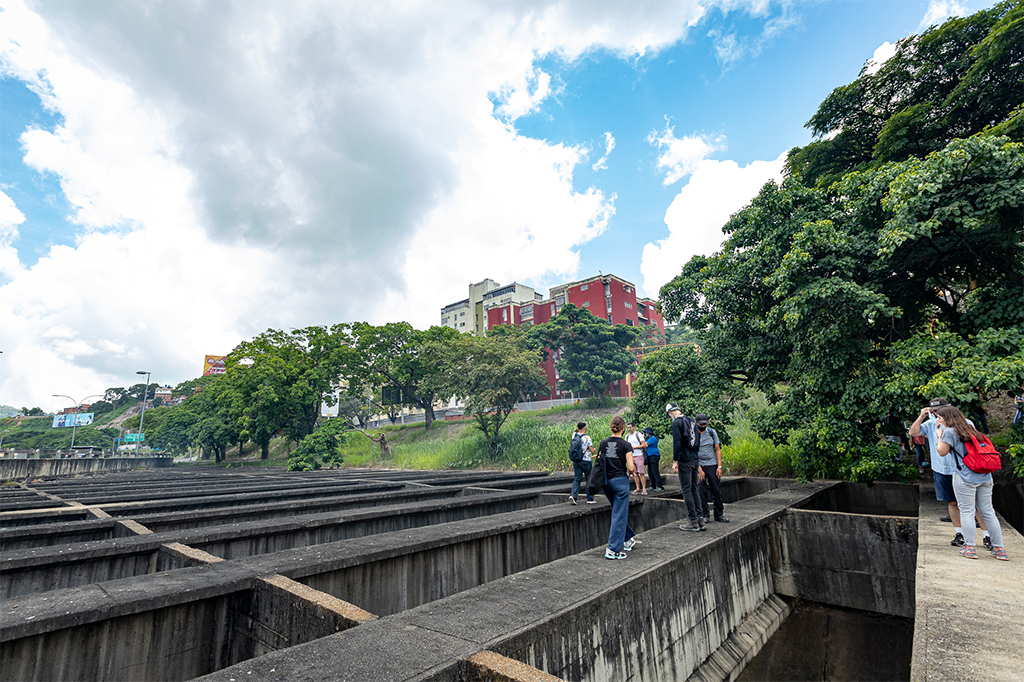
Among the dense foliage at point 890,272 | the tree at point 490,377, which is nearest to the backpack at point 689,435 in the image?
the dense foliage at point 890,272

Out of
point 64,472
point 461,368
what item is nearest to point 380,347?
point 461,368

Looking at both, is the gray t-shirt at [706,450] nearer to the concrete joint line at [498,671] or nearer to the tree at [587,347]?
the concrete joint line at [498,671]

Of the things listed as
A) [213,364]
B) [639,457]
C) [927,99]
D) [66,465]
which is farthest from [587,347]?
[213,364]

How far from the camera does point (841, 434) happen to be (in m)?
9.16

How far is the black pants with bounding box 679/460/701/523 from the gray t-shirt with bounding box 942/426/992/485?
2903 mm

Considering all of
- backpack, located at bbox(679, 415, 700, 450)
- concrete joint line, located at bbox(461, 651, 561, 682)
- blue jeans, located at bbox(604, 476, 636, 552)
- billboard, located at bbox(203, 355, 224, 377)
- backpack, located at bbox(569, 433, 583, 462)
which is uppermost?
billboard, located at bbox(203, 355, 224, 377)

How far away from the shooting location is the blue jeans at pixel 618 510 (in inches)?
209

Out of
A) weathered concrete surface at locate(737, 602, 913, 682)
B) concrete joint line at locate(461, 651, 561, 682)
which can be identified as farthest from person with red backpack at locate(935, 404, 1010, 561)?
concrete joint line at locate(461, 651, 561, 682)

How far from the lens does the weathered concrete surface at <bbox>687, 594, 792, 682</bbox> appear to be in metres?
5.10

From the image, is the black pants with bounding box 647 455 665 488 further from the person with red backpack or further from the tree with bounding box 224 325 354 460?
the tree with bounding box 224 325 354 460

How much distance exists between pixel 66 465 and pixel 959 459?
48.2 m

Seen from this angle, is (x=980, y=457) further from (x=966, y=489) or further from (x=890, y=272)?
(x=890, y=272)

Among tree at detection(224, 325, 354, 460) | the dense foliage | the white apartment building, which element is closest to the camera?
the dense foliage

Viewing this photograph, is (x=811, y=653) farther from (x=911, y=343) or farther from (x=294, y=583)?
(x=294, y=583)
